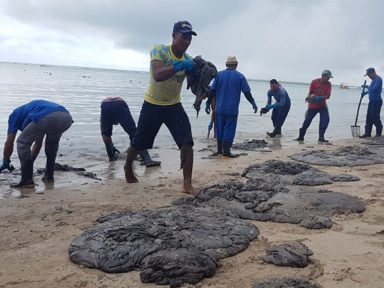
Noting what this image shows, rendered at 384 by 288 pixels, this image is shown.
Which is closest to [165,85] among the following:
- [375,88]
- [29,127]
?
[29,127]

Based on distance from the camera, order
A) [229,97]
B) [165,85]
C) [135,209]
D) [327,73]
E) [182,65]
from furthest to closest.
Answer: [327,73]
[229,97]
[165,85]
[182,65]
[135,209]

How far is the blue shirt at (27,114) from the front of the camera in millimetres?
5426

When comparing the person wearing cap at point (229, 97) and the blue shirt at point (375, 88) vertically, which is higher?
the blue shirt at point (375, 88)

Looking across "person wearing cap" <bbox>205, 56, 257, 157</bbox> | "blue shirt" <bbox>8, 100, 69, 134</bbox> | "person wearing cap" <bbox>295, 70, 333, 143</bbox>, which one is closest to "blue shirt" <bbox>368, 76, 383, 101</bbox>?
"person wearing cap" <bbox>295, 70, 333, 143</bbox>

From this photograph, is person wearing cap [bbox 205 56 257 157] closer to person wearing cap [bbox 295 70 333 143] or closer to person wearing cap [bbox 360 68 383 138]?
person wearing cap [bbox 295 70 333 143]

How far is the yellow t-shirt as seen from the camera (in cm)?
483

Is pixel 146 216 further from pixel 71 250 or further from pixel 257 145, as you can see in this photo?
pixel 257 145

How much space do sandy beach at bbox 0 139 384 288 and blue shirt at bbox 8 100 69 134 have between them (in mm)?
914

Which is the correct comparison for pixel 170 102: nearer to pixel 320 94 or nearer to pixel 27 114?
pixel 27 114

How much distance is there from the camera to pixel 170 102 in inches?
201

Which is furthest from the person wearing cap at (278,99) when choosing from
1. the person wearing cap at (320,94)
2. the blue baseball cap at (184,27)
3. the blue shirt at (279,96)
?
the blue baseball cap at (184,27)

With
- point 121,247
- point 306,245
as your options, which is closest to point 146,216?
point 121,247

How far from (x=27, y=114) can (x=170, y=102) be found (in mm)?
1969

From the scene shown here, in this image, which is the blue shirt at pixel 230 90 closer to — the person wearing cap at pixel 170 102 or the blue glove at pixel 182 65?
the person wearing cap at pixel 170 102
